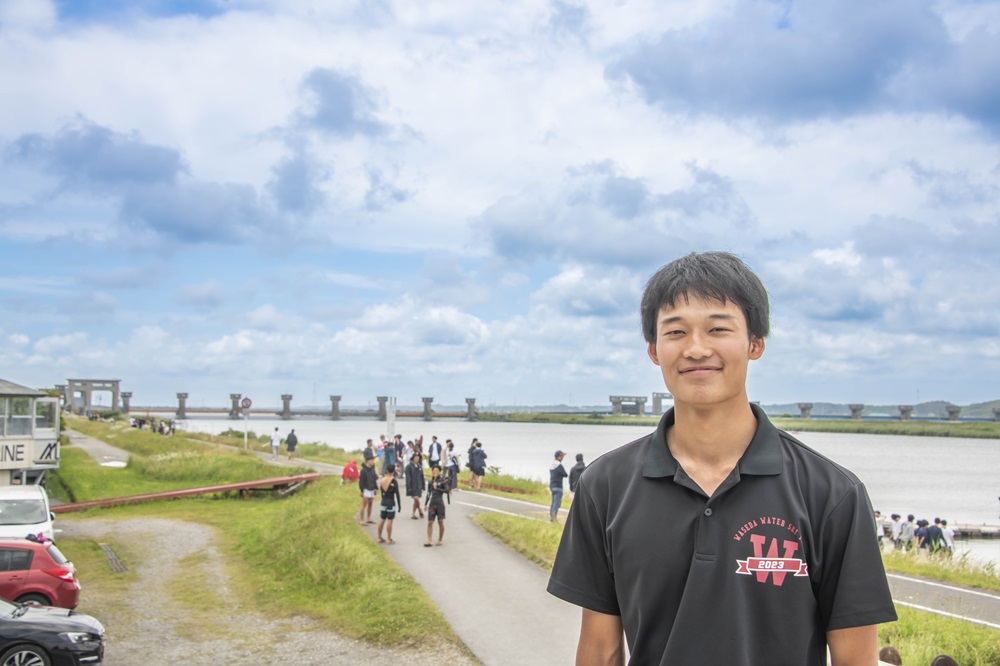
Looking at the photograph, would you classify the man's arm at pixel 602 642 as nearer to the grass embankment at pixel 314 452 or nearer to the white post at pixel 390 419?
the white post at pixel 390 419

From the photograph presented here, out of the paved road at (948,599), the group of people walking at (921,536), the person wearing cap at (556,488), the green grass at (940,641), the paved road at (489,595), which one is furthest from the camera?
the group of people walking at (921,536)

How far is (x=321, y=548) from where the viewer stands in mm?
16672

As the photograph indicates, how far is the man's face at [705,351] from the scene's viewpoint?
243 centimetres

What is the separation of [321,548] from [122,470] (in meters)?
23.4

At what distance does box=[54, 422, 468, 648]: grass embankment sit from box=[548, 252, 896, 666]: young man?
29.6 ft

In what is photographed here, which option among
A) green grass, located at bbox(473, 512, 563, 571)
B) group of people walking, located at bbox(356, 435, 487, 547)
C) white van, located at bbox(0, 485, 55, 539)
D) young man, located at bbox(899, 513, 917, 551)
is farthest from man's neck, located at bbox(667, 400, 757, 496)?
young man, located at bbox(899, 513, 917, 551)

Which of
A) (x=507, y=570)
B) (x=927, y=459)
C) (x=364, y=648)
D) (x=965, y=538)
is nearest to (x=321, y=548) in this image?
(x=507, y=570)

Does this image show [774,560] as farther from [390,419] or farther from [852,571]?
[390,419]

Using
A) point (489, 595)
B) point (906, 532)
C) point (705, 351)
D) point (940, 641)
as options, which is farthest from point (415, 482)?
point (705, 351)

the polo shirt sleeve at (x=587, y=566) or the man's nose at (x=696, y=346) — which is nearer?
the man's nose at (x=696, y=346)

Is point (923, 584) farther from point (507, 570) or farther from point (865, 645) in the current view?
point (865, 645)

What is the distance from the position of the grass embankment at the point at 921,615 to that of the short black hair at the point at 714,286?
7.84 meters

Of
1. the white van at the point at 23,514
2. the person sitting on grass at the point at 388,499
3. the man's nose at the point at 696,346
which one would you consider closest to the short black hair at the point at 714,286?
the man's nose at the point at 696,346

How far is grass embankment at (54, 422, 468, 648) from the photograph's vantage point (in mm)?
12195
